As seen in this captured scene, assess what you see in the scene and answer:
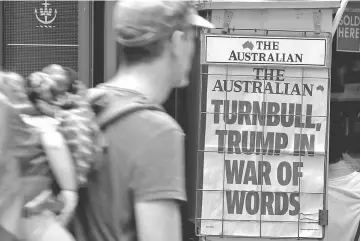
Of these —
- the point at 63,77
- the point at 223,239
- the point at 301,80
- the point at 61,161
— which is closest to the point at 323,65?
the point at 301,80

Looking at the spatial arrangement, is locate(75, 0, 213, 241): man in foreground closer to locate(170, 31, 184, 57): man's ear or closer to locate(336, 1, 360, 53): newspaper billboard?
locate(170, 31, 184, 57): man's ear

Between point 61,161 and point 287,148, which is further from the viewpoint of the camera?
point 287,148

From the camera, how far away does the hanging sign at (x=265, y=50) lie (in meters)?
5.03

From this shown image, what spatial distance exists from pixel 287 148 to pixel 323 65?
59 cm

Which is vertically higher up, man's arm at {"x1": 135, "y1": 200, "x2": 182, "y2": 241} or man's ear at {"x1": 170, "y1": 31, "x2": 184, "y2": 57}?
man's ear at {"x1": 170, "y1": 31, "x2": 184, "y2": 57}

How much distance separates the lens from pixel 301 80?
16.8 ft

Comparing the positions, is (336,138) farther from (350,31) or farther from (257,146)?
(257,146)

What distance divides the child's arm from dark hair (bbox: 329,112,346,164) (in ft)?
15.3

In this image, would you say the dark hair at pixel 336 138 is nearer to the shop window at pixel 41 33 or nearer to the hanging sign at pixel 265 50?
the hanging sign at pixel 265 50

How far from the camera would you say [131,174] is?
1.93 metres

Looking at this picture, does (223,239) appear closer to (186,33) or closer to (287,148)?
(287,148)

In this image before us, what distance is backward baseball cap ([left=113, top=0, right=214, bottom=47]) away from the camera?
2.00 meters

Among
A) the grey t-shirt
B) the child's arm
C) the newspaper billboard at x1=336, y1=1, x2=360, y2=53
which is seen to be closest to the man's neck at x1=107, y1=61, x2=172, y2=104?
the grey t-shirt

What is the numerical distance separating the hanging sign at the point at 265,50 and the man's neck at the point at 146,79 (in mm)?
2969
